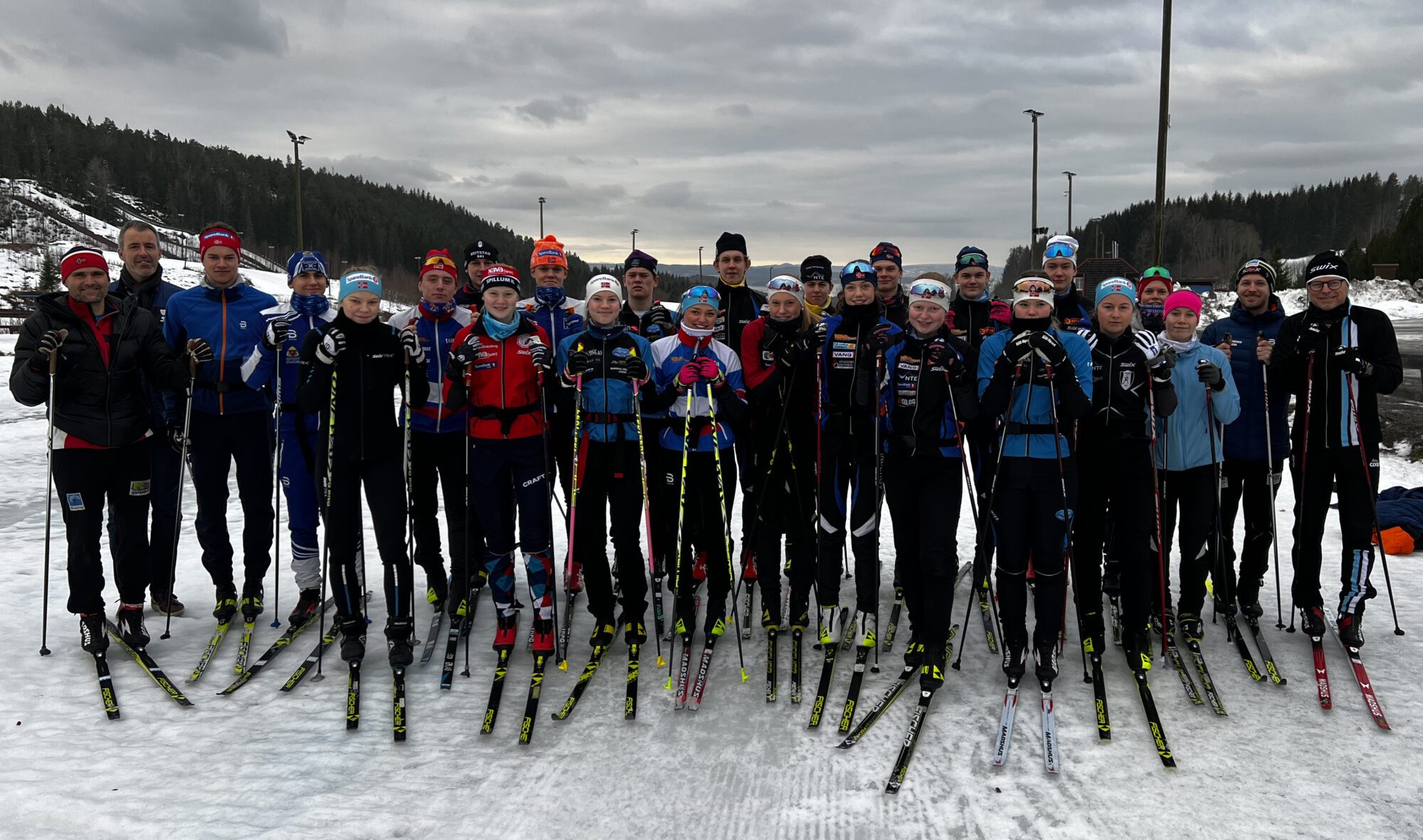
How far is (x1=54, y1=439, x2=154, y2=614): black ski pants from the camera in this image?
14.3 ft

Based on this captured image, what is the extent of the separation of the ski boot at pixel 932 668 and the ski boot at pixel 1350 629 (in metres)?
2.25

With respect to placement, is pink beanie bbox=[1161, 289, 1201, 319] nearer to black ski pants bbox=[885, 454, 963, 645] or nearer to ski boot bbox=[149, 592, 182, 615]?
black ski pants bbox=[885, 454, 963, 645]

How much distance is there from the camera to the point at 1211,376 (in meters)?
4.16

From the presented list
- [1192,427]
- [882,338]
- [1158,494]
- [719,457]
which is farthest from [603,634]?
[1192,427]

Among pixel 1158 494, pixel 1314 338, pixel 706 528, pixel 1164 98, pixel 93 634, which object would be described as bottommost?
pixel 93 634

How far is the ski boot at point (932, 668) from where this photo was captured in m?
3.99

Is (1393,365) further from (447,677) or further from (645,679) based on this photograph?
(447,677)

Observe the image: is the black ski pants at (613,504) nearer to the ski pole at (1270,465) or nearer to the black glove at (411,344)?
the black glove at (411,344)

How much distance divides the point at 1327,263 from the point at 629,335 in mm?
3993

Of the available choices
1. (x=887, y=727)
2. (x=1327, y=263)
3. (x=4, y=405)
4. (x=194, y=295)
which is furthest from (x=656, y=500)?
(x=4, y=405)

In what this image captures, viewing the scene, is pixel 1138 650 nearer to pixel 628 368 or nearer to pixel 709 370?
pixel 709 370

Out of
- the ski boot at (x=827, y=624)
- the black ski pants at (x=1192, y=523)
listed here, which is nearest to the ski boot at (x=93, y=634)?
the ski boot at (x=827, y=624)

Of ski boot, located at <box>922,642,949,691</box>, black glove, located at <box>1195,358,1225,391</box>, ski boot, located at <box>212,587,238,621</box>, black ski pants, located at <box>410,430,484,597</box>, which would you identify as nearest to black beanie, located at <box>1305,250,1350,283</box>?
black glove, located at <box>1195,358,1225,391</box>

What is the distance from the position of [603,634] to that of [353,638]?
134 centimetres
